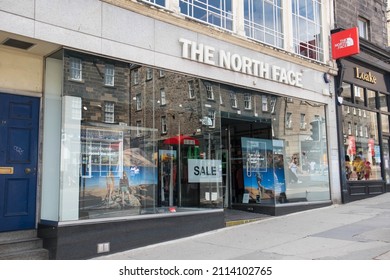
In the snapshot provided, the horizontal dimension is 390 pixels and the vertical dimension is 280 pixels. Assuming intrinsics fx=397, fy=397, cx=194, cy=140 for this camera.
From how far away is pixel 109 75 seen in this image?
802 centimetres

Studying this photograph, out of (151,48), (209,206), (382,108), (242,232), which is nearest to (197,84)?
(151,48)

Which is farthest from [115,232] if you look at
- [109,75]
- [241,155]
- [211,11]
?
[211,11]

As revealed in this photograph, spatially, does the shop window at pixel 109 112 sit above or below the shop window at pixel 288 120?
below

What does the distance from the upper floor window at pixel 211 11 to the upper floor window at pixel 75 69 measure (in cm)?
315

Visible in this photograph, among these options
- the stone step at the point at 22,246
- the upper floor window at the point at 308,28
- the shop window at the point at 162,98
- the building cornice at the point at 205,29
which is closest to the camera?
the stone step at the point at 22,246

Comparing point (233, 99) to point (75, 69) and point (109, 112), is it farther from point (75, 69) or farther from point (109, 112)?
point (75, 69)

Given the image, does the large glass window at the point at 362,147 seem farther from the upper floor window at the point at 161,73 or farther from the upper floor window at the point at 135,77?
the upper floor window at the point at 135,77

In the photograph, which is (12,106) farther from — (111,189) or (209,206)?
(209,206)

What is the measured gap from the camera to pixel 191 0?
9.75m

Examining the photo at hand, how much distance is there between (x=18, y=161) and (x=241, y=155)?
673cm

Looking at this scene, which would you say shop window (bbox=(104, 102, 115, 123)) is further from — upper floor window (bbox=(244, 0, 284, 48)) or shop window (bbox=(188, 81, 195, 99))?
upper floor window (bbox=(244, 0, 284, 48))

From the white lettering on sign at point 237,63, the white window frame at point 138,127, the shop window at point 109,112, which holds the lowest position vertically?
the white window frame at point 138,127

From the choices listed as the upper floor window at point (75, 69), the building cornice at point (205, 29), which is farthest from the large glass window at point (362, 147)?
the upper floor window at point (75, 69)

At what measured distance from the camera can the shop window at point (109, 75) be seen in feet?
26.2
